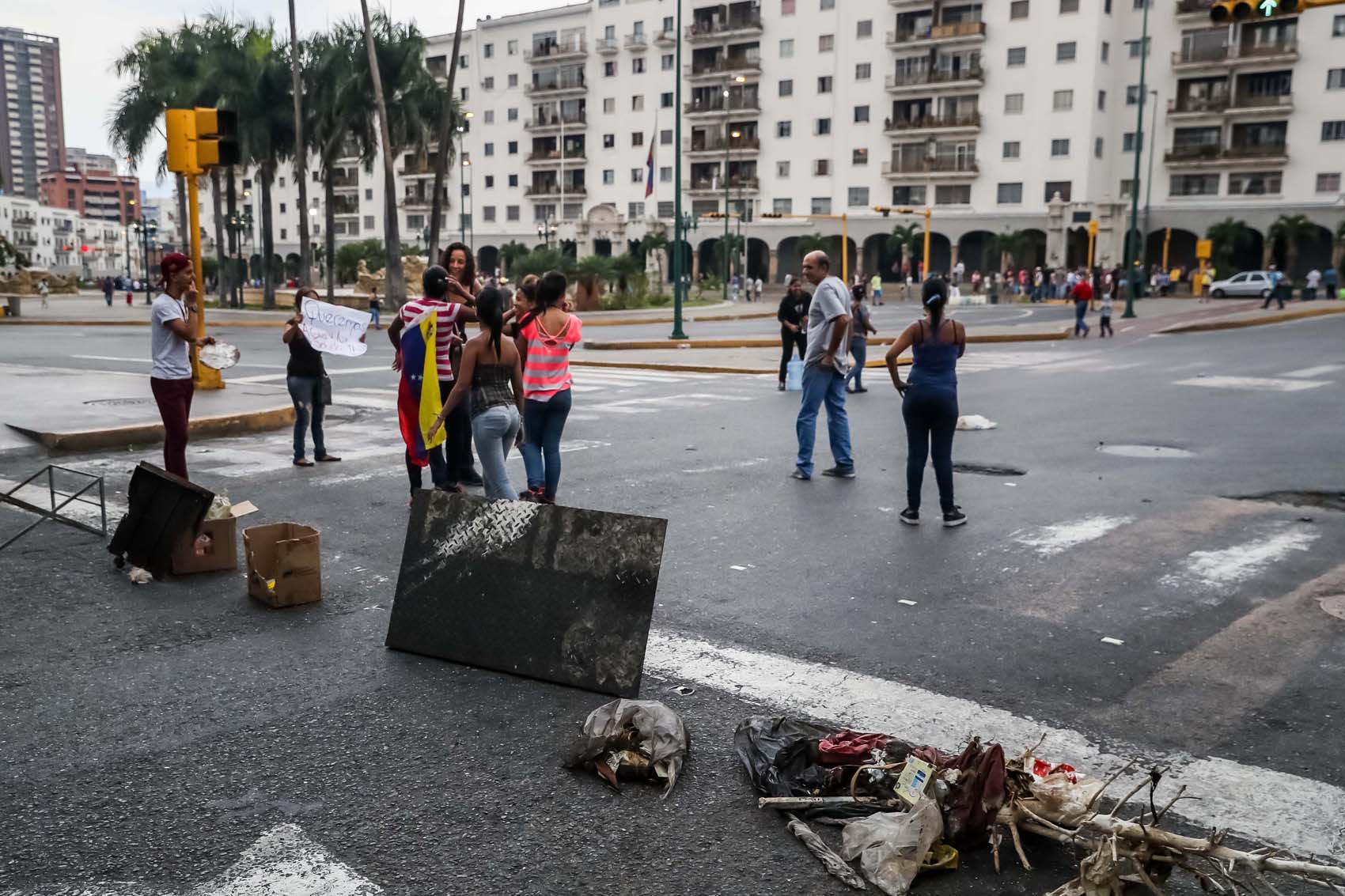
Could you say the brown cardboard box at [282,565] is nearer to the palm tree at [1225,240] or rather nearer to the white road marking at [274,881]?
the white road marking at [274,881]

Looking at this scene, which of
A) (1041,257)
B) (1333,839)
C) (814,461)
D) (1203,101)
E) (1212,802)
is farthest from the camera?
(1041,257)

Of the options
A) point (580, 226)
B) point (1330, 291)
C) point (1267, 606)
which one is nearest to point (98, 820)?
point (1267, 606)

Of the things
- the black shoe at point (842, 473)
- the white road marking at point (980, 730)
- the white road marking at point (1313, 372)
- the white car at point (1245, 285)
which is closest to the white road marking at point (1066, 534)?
the black shoe at point (842, 473)

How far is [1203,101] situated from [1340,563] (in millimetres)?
66001

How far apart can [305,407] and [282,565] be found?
4.80 m

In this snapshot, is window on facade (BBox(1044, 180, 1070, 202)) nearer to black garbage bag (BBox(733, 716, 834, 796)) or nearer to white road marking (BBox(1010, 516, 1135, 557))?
white road marking (BBox(1010, 516, 1135, 557))

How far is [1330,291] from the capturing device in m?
54.1

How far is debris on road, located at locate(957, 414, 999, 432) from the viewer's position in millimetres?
13508

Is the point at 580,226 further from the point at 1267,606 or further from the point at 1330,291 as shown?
the point at 1267,606

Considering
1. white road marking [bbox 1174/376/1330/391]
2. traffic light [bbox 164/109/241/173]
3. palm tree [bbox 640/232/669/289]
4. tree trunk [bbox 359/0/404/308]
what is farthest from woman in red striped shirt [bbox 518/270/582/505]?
palm tree [bbox 640/232/669/289]

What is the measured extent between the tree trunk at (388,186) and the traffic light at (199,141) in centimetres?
2704

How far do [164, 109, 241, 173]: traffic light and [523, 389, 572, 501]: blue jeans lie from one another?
7.86m

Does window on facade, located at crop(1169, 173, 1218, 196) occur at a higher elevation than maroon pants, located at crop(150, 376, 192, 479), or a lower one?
higher

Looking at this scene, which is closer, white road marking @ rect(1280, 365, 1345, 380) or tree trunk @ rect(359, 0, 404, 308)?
white road marking @ rect(1280, 365, 1345, 380)
